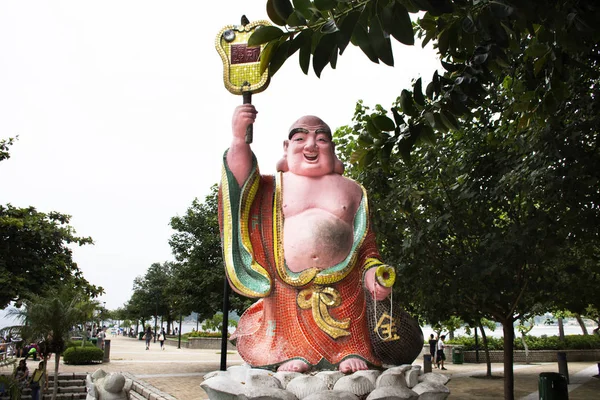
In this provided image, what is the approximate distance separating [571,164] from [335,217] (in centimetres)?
278

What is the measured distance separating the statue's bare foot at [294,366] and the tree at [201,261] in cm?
1027

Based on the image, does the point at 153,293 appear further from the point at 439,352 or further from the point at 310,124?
the point at 310,124

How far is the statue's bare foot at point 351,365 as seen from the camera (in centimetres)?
391

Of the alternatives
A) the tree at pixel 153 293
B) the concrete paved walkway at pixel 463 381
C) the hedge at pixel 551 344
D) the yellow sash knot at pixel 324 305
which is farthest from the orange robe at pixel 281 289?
the tree at pixel 153 293

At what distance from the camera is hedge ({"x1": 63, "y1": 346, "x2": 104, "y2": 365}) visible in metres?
16.9

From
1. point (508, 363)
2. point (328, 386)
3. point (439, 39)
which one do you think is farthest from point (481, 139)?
point (328, 386)

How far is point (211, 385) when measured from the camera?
3326 millimetres

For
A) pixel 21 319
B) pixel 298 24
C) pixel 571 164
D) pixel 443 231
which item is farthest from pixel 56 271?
pixel 298 24

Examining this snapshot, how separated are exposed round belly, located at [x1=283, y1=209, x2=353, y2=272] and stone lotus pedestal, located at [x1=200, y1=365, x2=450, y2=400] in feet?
3.22

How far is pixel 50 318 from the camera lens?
37.4 ft

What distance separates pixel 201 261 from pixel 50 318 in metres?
4.69

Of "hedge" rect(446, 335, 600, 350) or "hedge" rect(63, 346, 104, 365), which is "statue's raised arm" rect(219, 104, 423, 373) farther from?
"hedge" rect(446, 335, 600, 350)

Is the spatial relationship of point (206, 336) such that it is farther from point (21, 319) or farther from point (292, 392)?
point (292, 392)

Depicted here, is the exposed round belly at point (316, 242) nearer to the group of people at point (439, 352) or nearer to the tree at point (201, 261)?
the tree at point (201, 261)
